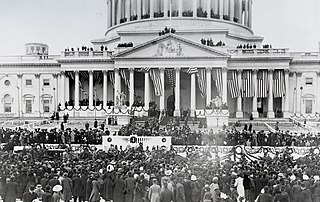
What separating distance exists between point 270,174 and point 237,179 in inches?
56.9

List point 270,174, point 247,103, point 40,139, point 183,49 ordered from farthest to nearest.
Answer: point 247,103
point 183,49
point 40,139
point 270,174

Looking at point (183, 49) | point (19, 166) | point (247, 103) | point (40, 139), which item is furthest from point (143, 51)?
point (19, 166)

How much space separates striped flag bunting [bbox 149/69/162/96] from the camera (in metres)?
71.1

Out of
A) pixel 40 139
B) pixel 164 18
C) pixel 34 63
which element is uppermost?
pixel 164 18

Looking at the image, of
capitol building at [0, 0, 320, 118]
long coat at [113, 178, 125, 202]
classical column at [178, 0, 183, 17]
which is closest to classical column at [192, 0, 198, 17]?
classical column at [178, 0, 183, 17]

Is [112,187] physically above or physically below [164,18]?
below

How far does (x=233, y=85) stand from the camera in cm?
7356

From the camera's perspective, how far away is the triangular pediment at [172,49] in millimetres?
71312

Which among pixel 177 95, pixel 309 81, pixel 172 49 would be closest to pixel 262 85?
pixel 309 81

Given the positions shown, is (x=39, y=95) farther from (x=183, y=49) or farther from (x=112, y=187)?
(x=112, y=187)

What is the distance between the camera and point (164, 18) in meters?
89.6

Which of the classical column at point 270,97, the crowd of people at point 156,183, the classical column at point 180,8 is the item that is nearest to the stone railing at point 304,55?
the classical column at point 270,97

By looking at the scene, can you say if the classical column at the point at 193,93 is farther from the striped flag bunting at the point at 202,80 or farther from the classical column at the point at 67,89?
the classical column at the point at 67,89

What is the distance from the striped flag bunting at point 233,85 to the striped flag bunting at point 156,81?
10.3 meters
